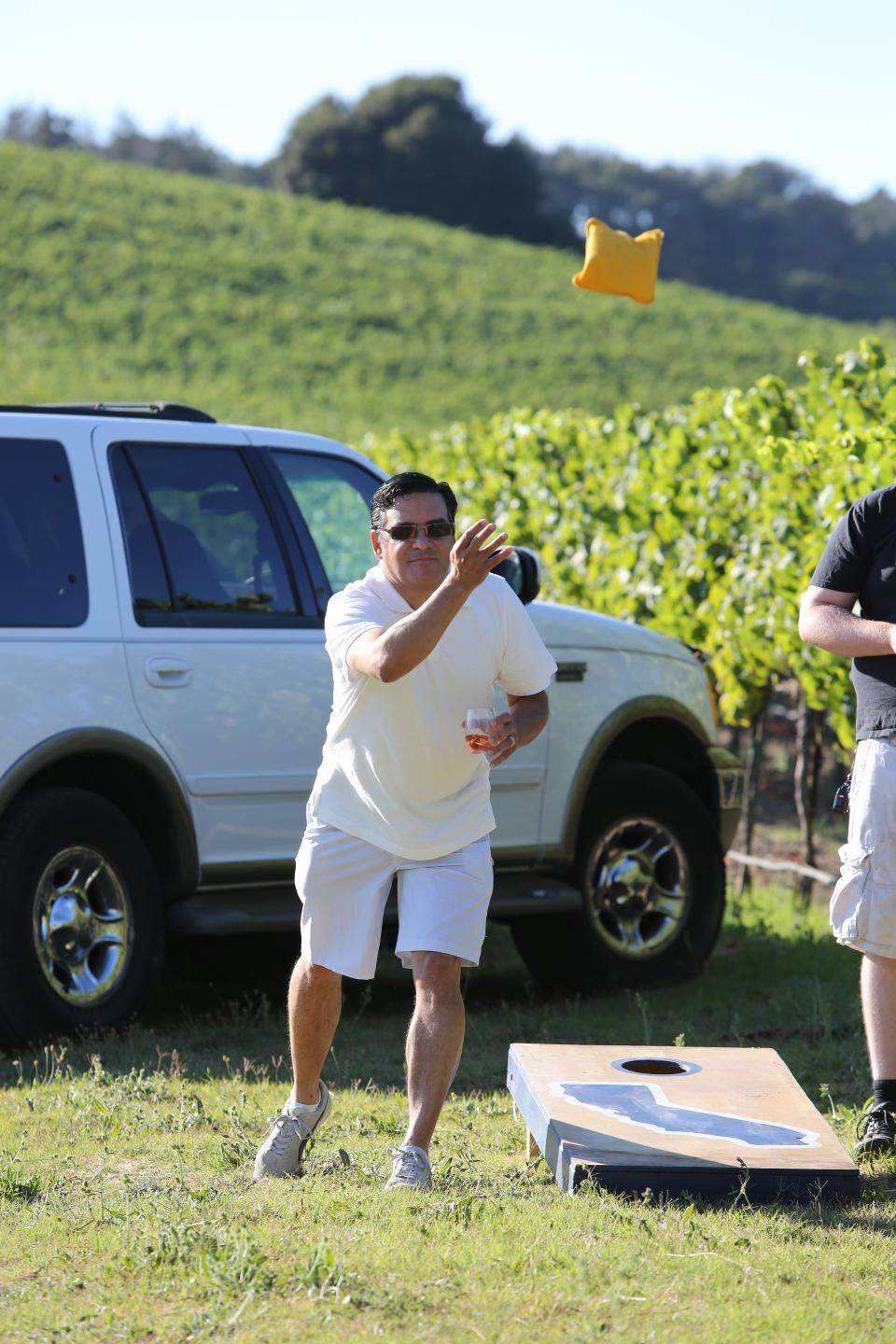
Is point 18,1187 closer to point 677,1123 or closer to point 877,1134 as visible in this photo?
point 677,1123

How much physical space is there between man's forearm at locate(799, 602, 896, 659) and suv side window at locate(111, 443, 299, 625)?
2238 millimetres

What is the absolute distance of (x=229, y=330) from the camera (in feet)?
132

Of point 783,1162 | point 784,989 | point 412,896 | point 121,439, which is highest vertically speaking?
point 121,439

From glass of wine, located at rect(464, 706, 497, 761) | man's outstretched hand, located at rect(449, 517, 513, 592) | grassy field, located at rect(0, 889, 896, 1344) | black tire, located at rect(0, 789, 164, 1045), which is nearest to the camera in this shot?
grassy field, located at rect(0, 889, 896, 1344)

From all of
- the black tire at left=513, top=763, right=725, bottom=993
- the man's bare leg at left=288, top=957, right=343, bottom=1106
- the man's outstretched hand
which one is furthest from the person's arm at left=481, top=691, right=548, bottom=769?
the black tire at left=513, top=763, right=725, bottom=993

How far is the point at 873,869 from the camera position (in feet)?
16.8

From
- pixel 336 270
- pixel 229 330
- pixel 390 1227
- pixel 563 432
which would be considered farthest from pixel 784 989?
pixel 336 270

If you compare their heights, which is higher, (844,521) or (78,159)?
(78,159)

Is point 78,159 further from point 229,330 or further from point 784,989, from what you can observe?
point 784,989

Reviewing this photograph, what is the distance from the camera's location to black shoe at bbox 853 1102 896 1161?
16.4 feet

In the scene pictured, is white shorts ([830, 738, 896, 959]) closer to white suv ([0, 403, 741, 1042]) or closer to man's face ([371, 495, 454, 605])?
man's face ([371, 495, 454, 605])

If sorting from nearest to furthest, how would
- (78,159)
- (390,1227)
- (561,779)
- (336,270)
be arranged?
(390,1227) → (561,779) → (336,270) → (78,159)

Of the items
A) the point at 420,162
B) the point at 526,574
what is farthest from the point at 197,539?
the point at 420,162

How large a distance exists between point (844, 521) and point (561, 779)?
237cm
